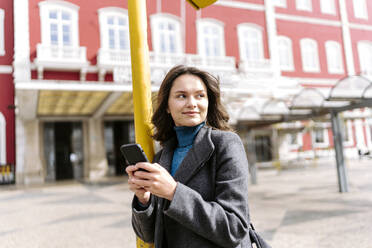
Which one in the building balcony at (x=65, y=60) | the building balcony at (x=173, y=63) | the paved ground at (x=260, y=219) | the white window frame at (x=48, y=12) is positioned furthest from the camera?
the building balcony at (x=65, y=60)

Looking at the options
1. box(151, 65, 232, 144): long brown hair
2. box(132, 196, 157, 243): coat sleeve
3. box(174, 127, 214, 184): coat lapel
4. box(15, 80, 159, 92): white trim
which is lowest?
box(132, 196, 157, 243): coat sleeve

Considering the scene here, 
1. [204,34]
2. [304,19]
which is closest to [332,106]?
[204,34]

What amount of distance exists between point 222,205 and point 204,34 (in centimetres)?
1347

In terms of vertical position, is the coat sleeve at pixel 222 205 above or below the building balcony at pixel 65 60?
below

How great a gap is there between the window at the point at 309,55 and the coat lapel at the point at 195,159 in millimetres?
17297

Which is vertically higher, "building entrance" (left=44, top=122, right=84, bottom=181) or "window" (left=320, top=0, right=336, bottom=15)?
"window" (left=320, top=0, right=336, bottom=15)

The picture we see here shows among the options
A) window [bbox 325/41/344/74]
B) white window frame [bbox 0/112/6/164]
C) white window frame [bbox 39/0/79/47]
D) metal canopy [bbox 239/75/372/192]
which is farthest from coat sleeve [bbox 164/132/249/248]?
window [bbox 325/41/344/74]

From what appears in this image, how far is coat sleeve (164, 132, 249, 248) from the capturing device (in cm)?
104

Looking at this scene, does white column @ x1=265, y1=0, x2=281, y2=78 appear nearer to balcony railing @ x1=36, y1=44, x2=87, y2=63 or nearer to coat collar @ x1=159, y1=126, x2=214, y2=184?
balcony railing @ x1=36, y1=44, x2=87, y2=63

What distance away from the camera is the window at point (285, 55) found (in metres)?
16.7

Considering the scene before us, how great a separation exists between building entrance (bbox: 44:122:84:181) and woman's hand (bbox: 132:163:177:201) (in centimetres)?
1577

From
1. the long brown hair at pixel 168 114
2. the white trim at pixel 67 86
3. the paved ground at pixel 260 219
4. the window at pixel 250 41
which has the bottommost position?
the paved ground at pixel 260 219

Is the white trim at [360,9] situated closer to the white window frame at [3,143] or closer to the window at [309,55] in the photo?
the white window frame at [3,143]

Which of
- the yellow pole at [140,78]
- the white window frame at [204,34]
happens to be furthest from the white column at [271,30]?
the yellow pole at [140,78]
